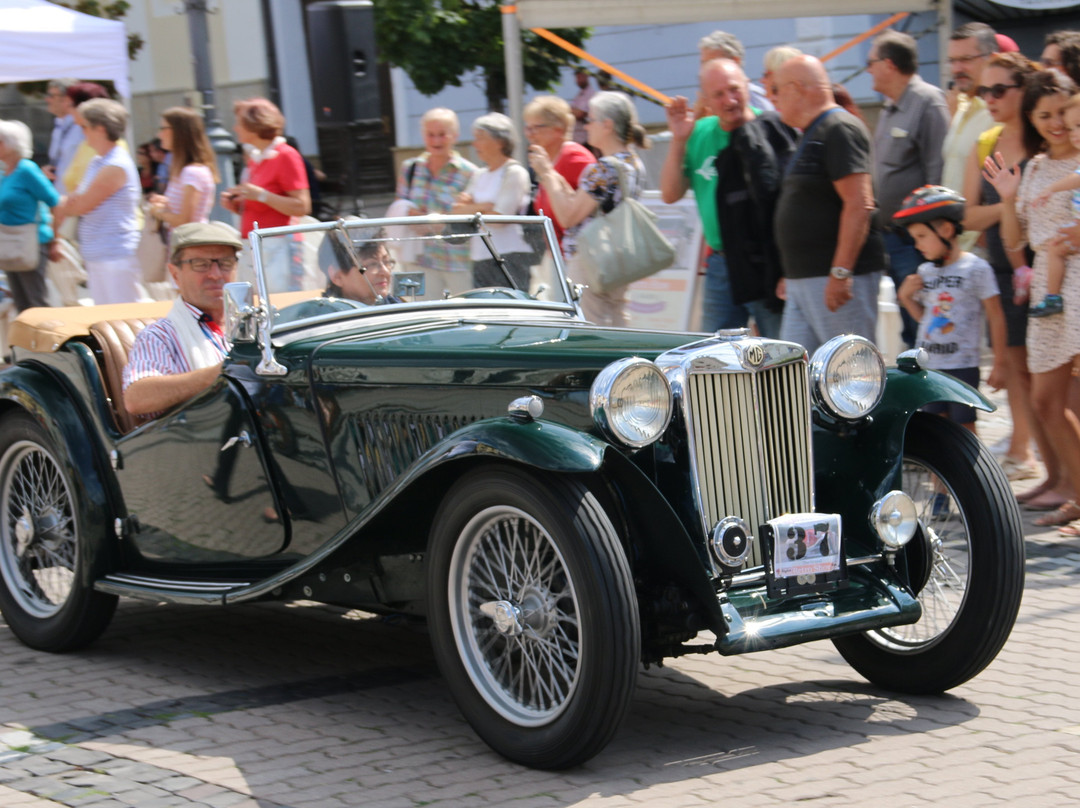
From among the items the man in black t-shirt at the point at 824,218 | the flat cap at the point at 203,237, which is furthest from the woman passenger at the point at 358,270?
the man in black t-shirt at the point at 824,218

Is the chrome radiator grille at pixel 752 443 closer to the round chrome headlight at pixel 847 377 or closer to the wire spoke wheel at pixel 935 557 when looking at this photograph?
the round chrome headlight at pixel 847 377

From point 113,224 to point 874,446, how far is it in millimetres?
6368

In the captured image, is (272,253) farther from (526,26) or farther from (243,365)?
(526,26)

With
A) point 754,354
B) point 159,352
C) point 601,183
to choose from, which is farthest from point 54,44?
point 754,354

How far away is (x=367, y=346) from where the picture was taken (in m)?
4.33

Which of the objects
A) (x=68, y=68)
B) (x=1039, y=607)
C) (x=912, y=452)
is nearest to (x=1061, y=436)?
(x=1039, y=607)

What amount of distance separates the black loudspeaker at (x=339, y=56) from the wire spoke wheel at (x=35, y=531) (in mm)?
7736

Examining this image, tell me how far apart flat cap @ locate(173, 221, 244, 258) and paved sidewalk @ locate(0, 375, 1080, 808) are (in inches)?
57.3

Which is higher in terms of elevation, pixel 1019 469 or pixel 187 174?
pixel 187 174

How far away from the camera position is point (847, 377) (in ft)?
13.2

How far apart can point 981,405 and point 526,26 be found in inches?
223

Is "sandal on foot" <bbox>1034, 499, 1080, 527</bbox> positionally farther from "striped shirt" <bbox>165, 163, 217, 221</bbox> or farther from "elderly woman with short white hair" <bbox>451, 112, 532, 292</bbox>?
"striped shirt" <bbox>165, 163, 217, 221</bbox>

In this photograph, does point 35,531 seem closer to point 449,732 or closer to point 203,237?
point 203,237

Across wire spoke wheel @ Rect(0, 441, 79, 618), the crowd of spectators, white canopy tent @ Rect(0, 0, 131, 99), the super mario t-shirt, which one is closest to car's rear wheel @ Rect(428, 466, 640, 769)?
the crowd of spectators
